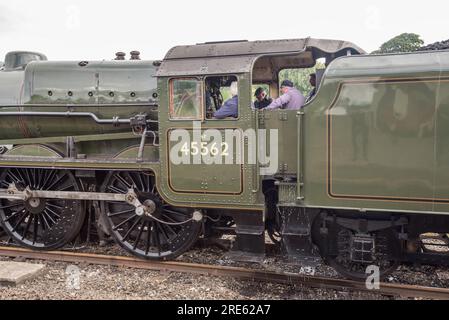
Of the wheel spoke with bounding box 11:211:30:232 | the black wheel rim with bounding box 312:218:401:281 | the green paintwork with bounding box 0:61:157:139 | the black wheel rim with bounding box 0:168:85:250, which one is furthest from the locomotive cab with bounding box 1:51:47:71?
the black wheel rim with bounding box 312:218:401:281

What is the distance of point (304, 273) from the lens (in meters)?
5.47

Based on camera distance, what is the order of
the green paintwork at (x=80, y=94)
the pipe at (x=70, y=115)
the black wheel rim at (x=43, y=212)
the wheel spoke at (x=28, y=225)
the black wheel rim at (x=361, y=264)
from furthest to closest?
the wheel spoke at (x=28, y=225) < the black wheel rim at (x=43, y=212) < the green paintwork at (x=80, y=94) < the pipe at (x=70, y=115) < the black wheel rim at (x=361, y=264)

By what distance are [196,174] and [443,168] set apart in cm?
282

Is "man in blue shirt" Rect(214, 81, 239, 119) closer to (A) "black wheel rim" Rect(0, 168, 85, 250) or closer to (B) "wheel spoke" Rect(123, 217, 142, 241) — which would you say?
(B) "wheel spoke" Rect(123, 217, 142, 241)

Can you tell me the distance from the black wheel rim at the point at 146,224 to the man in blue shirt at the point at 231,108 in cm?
138

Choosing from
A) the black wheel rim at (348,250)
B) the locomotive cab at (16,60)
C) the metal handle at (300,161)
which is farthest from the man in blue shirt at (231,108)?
the locomotive cab at (16,60)

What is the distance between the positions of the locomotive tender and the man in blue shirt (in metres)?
0.13

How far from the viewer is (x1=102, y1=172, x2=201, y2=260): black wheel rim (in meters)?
5.96

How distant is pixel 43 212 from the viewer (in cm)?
656

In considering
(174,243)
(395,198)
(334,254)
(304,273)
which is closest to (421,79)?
(395,198)

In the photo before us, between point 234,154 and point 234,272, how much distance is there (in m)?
1.57

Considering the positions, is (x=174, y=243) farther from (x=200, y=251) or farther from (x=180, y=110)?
(x=180, y=110)

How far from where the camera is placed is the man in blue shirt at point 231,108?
17.2ft

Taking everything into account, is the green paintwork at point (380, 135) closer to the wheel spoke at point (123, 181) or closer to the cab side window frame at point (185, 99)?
the cab side window frame at point (185, 99)
